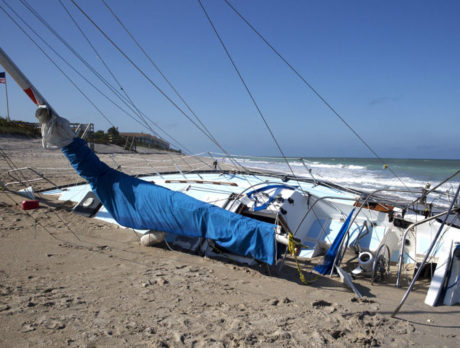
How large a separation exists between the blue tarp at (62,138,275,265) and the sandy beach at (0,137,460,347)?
0.47 meters

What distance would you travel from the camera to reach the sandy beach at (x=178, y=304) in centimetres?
329

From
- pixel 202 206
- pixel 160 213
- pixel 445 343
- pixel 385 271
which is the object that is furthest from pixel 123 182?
pixel 445 343

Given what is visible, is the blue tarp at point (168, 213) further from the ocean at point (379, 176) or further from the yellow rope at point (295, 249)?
the ocean at point (379, 176)

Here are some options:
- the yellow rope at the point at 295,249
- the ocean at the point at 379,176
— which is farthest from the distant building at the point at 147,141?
the yellow rope at the point at 295,249

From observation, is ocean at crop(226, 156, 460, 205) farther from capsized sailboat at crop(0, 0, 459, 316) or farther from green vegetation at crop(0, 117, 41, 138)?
green vegetation at crop(0, 117, 41, 138)

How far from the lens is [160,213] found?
6.05m

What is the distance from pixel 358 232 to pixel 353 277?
1.46 m

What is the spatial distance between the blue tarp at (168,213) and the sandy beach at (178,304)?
47 centimetres

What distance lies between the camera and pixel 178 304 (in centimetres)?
402

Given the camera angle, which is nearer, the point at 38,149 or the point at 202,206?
the point at 202,206

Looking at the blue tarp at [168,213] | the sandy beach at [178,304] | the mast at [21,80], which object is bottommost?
the sandy beach at [178,304]

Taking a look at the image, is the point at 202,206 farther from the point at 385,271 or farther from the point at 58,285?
the point at 385,271

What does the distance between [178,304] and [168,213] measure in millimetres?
2212

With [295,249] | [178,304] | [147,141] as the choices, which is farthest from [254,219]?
[147,141]
